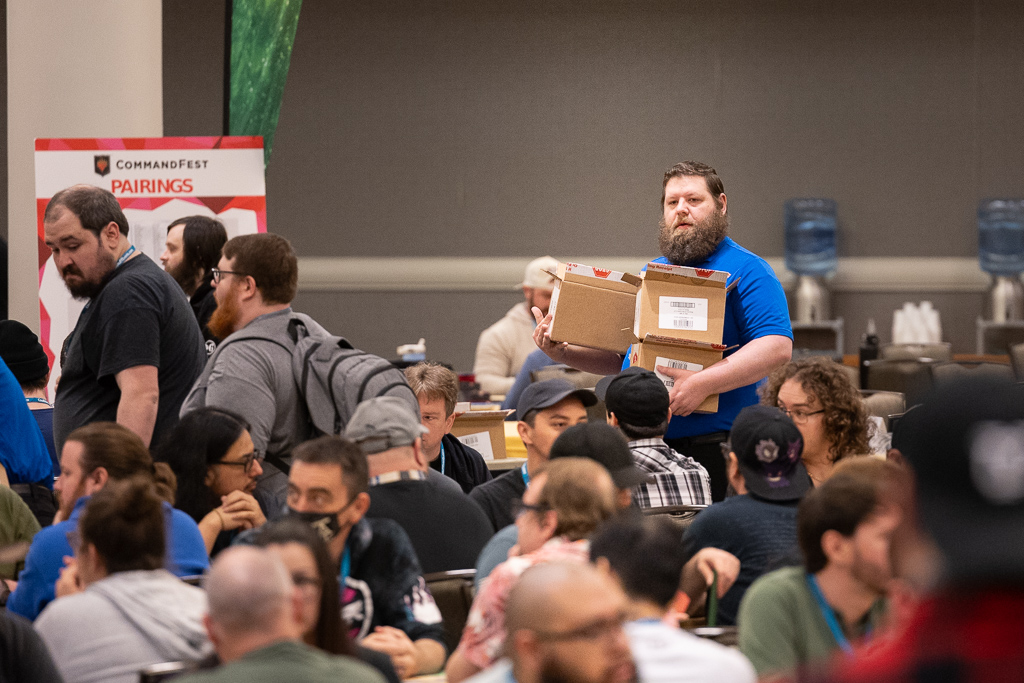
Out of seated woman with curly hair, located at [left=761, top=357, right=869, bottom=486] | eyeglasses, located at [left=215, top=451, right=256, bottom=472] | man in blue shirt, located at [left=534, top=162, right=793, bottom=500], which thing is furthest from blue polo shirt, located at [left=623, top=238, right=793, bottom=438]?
eyeglasses, located at [left=215, top=451, right=256, bottom=472]

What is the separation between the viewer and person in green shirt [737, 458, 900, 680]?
2.02m

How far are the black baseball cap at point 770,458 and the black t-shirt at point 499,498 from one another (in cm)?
75

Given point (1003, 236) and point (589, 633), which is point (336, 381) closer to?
point (589, 633)

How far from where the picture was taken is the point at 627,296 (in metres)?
4.00

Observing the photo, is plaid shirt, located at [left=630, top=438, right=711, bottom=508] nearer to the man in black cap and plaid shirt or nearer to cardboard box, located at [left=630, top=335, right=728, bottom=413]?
the man in black cap and plaid shirt

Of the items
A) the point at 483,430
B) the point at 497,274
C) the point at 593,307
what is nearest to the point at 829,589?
the point at 593,307

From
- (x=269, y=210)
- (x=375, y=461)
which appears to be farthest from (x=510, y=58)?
(x=375, y=461)

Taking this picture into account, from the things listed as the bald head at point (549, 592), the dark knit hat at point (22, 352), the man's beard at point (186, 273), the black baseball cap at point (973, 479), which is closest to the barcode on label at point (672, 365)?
the man's beard at point (186, 273)

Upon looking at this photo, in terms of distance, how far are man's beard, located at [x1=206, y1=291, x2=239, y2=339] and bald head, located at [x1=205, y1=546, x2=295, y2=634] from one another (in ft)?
5.48

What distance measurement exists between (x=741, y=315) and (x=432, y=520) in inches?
59.8

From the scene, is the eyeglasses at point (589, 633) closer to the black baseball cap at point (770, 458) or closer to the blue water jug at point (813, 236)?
the black baseball cap at point (770, 458)

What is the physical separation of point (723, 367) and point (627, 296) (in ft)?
1.74

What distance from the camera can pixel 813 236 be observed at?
35.9 feet

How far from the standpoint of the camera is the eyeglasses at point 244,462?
2958 millimetres
